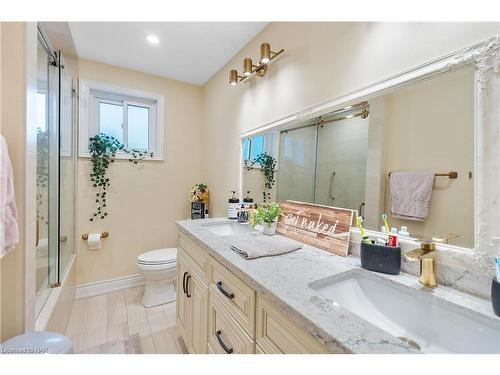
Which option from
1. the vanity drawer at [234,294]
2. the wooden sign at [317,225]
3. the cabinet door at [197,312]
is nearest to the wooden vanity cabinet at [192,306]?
the cabinet door at [197,312]

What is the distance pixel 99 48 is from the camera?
2.05 metres

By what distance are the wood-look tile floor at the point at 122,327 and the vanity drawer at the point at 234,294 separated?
2.93 feet

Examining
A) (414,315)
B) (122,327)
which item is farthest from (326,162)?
(122,327)

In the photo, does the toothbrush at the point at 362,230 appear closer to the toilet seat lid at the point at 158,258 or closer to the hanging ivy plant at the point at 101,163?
the toilet seat lid at the point at 158,258

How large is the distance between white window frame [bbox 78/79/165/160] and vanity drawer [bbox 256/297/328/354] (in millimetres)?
2312

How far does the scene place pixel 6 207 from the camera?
80cm

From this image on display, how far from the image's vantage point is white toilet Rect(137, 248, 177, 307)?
2062 millimetres

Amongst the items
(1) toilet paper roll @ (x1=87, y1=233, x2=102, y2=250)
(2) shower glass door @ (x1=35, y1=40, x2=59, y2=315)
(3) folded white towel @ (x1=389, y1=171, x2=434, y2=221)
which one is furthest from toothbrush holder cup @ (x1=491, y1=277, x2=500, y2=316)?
(1) toilet paper roll @ (x1=87, y1=233, x2=102, y2=250)

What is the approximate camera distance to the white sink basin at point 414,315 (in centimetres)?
61

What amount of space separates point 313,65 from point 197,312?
1.60 meters

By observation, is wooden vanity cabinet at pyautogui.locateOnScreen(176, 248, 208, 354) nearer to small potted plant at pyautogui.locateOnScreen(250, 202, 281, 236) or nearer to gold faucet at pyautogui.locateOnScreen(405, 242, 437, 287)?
→ small potted plant at pyautogui.locateOnScreen(250, 202, 281, 236)
